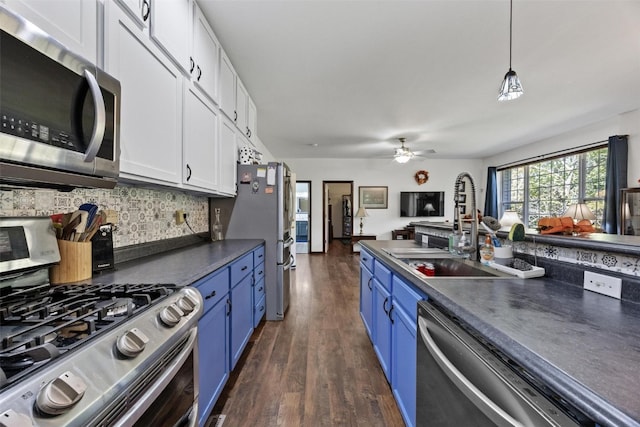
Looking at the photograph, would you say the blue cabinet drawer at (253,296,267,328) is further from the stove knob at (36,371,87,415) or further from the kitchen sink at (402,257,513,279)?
the stove knob at (36,371,87,415)

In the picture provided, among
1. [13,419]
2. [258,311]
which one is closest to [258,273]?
[258,311]

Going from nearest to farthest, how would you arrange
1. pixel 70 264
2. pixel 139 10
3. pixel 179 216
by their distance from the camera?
pixel 70 264, pixel 139 10, pixel 179 216

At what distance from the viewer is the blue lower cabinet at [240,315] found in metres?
1.83

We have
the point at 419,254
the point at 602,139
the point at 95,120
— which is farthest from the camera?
the point at 602,139

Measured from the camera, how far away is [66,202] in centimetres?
125

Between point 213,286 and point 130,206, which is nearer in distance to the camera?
point 213,286

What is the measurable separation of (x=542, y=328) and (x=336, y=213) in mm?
10060

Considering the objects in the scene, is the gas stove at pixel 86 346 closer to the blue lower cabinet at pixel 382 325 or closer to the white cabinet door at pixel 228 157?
the blue lower cabinet at pixel 382 325

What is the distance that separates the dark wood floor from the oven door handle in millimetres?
733

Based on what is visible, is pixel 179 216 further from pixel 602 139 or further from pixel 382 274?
pixel 602 139

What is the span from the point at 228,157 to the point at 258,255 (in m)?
0.95

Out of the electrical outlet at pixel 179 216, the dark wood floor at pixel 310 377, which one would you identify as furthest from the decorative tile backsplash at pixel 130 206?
the dark wood floor at pixel 310 377

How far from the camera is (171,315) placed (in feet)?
2.87

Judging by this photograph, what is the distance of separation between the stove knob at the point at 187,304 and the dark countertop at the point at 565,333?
0.88 metres
